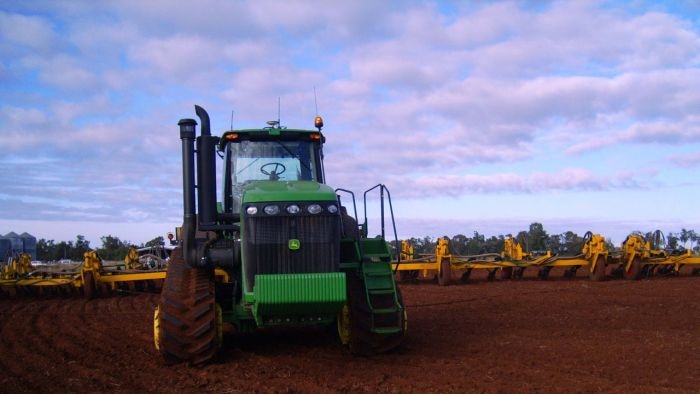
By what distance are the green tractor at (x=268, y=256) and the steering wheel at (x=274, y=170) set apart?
0.01m

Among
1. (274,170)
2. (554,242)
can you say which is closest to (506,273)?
(274,170)

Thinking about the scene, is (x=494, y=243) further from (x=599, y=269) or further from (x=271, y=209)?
(x=271, y=209)

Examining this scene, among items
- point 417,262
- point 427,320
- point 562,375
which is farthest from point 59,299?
point 562,375

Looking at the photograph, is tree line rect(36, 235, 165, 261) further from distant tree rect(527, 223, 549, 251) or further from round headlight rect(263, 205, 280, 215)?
round headlight rect(263, 205, 280, 215)

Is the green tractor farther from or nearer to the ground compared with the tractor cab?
nearer to the ground

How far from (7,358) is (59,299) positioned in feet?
32.9

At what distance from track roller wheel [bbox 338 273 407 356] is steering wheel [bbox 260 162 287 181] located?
5.87 feet

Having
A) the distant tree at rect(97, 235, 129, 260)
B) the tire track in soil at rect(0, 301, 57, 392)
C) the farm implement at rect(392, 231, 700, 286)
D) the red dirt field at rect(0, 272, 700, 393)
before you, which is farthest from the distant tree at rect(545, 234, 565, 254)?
the distant tree at rect(97, 235, 129, 260)

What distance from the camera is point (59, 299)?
17.0 m

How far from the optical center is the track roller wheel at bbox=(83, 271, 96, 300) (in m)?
17.0

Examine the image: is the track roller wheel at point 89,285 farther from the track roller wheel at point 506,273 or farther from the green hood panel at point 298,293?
the green hood panel at point 298,293

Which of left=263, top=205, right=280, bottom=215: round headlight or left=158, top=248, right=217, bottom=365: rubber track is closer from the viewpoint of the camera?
left=263, top=205, right=280, bottom=215: round headlight

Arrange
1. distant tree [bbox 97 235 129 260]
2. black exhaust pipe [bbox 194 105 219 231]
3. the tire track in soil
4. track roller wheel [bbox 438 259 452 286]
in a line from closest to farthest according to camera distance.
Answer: the tire track in soil, black exhaust pipe [bbox 194 105 219 231], track roller wheel [bbox 438 259 452 286], distant tree [bbox 97 235 129 260]

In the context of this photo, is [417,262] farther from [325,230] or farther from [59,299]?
[325,230]
